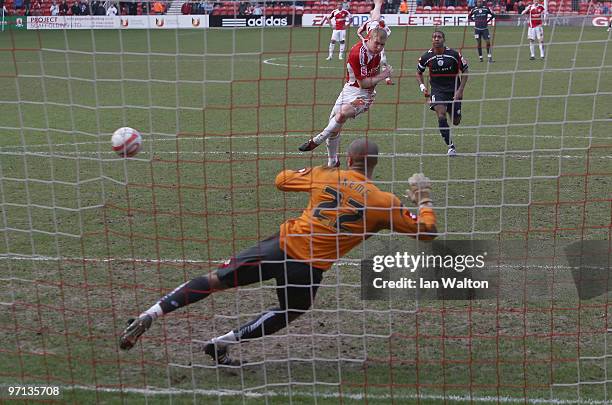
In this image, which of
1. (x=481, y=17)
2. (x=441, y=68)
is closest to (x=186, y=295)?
(x=481, y=17)

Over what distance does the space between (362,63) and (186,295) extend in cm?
786

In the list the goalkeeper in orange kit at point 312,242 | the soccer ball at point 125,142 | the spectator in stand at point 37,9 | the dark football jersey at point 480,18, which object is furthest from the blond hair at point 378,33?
the spectator in stand at point 37,9

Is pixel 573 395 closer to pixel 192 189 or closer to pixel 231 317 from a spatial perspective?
pixel 231 317

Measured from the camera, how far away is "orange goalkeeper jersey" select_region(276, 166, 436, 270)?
6.21m

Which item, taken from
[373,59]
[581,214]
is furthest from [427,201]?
[373,59]

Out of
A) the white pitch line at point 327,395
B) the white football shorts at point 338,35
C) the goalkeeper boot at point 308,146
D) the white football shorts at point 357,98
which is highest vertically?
the white football shorts at point 357,98

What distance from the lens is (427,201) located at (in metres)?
6.21

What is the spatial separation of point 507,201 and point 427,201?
5.26m

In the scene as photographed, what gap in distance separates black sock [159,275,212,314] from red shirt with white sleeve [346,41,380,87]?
763cm

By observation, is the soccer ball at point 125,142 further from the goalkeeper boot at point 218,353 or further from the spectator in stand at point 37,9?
the spectator in stand at point 37,9

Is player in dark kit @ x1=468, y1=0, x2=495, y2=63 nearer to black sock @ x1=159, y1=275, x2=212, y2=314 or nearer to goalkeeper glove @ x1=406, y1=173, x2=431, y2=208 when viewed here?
goalkeeper glove @ x1=406, y1=173, x2=431, y2=208

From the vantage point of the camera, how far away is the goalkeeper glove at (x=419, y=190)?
612cm

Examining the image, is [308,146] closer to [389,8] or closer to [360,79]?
[360,79]

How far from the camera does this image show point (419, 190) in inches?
242
